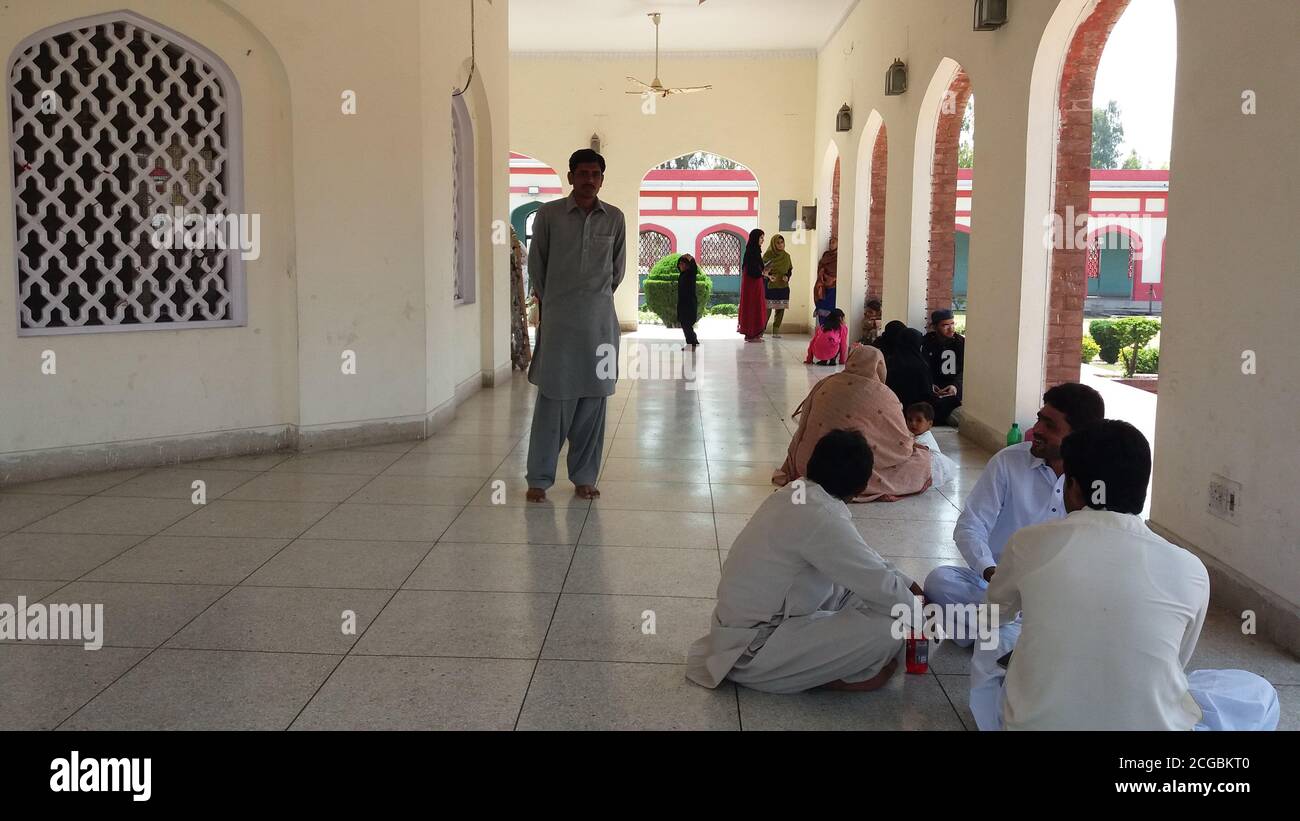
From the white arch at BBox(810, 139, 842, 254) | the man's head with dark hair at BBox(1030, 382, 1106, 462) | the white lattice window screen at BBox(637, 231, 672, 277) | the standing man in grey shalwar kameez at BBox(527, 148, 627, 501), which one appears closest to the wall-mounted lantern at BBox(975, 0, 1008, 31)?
the standing man in grey shalwar kameez at BBox(527, 148, 627, 501)

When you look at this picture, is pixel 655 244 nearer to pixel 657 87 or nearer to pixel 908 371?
pixel 657 87

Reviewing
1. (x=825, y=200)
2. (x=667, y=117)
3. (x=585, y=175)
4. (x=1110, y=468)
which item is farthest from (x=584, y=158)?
(x=667, y=117)

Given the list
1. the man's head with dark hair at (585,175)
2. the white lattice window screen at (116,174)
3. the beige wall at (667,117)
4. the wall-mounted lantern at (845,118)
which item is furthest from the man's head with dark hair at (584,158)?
the beige wall at (667,117)

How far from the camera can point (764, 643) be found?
3047 millimetres

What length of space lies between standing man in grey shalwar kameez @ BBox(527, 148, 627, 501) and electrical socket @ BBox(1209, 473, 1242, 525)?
8.51 ft

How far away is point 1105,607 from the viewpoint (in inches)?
86.3

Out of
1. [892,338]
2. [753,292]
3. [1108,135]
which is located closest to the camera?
[892,338]

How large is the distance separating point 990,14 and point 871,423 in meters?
2.76

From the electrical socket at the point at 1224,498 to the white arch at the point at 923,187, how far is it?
529cm

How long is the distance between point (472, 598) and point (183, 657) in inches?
38.2

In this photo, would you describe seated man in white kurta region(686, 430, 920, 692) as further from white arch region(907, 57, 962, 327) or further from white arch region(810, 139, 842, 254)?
white arch region(810, 139, 842, 254)
